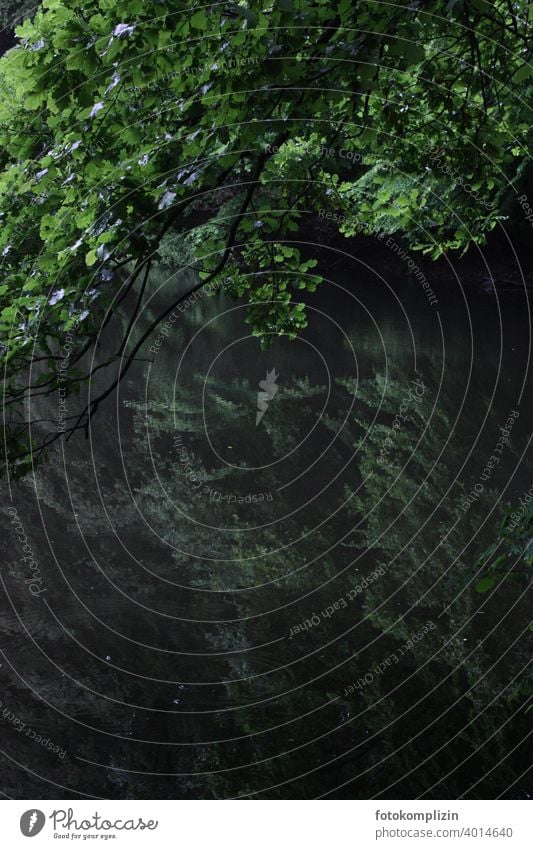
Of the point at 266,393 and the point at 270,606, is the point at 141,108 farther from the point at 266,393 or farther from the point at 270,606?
the point at 266,393

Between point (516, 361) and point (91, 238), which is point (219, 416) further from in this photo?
point (91, 238)

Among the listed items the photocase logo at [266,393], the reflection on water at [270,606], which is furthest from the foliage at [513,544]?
the photocase logo at [266,393]

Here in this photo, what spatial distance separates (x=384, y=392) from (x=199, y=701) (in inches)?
371

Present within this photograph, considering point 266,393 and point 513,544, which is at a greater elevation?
point 266,393

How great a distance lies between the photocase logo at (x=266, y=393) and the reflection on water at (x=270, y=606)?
0.16 meters

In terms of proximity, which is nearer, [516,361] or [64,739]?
[64,739]

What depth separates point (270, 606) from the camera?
7043 mm

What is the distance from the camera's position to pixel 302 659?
241 inches

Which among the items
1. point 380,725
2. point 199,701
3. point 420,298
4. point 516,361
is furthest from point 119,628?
point 420,298
